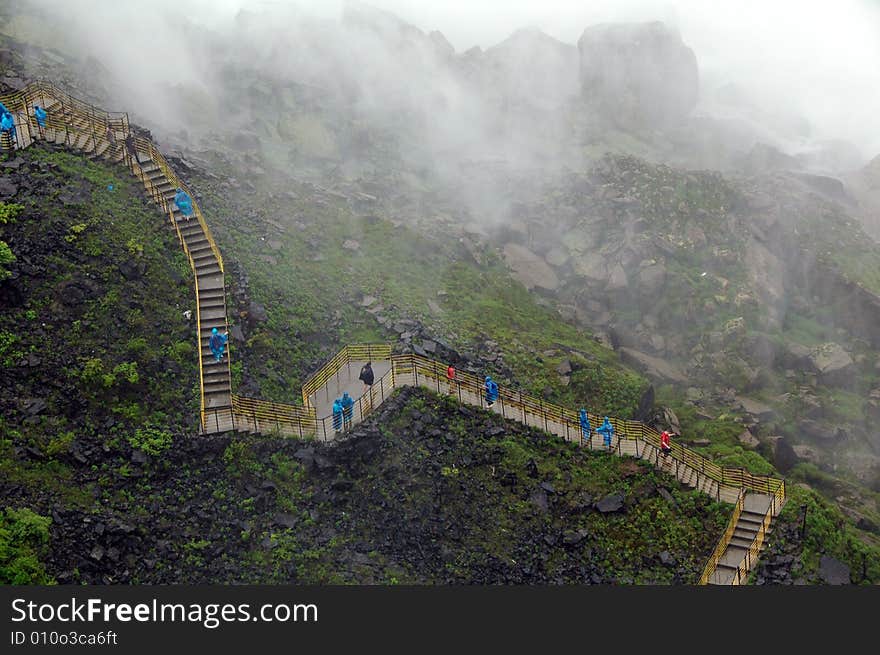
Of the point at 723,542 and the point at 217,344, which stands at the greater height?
the point at 217,344

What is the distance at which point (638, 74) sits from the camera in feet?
218

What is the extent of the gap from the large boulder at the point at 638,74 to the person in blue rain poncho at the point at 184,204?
39.0 metres

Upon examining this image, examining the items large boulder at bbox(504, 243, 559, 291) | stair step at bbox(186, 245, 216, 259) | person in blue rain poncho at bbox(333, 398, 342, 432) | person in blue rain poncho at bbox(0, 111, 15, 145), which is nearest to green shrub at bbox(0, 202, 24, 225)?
person in blue rain poncho at bbox(0, 111, 15, 145)

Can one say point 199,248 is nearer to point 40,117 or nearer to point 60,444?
point 40,117

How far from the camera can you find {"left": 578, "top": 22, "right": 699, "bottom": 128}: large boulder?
64312 millimetres

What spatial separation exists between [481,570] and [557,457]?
5490mm

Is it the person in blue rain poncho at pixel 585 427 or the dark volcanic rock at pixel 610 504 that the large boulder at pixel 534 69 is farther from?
the dark volcanic rock at pixel 610 504

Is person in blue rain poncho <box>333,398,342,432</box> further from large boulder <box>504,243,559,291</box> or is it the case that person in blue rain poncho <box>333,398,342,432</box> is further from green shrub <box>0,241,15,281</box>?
large boulder <box>504,243,559,291</box>

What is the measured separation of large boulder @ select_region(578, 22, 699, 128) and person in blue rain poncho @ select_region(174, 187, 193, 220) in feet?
128

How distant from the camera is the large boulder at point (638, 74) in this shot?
64.3 m

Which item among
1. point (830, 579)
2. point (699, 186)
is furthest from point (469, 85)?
point (830, 579)

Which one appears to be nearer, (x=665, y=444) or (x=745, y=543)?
(x=745, y=543)

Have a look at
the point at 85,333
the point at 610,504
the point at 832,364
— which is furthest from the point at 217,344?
the point at 832,364

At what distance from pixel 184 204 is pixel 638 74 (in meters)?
44.6
